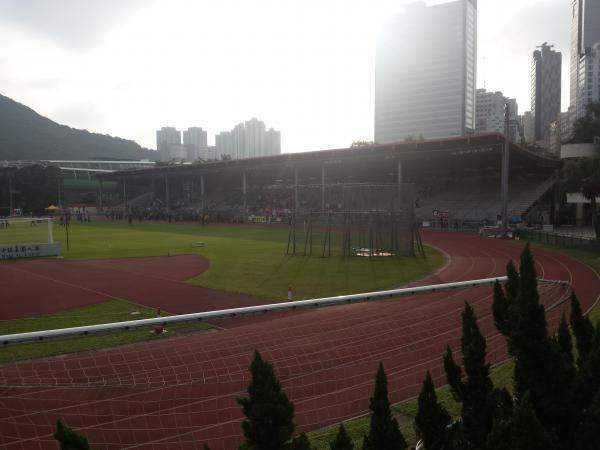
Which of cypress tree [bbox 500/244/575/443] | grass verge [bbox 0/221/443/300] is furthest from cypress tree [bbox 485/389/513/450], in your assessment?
grass verge [bbox 0/221/443/300]

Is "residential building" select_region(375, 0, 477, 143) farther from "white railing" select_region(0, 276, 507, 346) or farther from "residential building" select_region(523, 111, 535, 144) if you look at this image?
"white railing" select_region(0, 276, 507, 346)

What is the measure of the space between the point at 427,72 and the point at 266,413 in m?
152

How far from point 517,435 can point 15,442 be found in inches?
217

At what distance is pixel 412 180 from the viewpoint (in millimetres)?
59562

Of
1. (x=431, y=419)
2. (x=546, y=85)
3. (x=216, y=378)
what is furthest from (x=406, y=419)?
(x=546, y=85)

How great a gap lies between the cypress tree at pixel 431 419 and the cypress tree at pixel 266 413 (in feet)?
4.04

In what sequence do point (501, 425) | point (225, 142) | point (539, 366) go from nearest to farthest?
point (501, 425) → point (539, 366) → point (225, 142)

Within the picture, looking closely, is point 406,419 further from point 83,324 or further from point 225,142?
point 225,142

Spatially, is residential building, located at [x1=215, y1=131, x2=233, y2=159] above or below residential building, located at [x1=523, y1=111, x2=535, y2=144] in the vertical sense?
below

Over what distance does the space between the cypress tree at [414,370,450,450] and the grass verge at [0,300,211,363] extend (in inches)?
194

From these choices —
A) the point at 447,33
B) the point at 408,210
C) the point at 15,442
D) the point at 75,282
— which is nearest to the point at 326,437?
the point at 15,442

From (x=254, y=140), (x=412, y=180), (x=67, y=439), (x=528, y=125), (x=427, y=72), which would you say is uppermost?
(x=427, y=72)

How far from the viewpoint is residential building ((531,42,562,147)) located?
163 meters

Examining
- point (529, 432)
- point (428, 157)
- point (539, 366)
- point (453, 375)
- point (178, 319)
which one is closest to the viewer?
point (529, 432)
